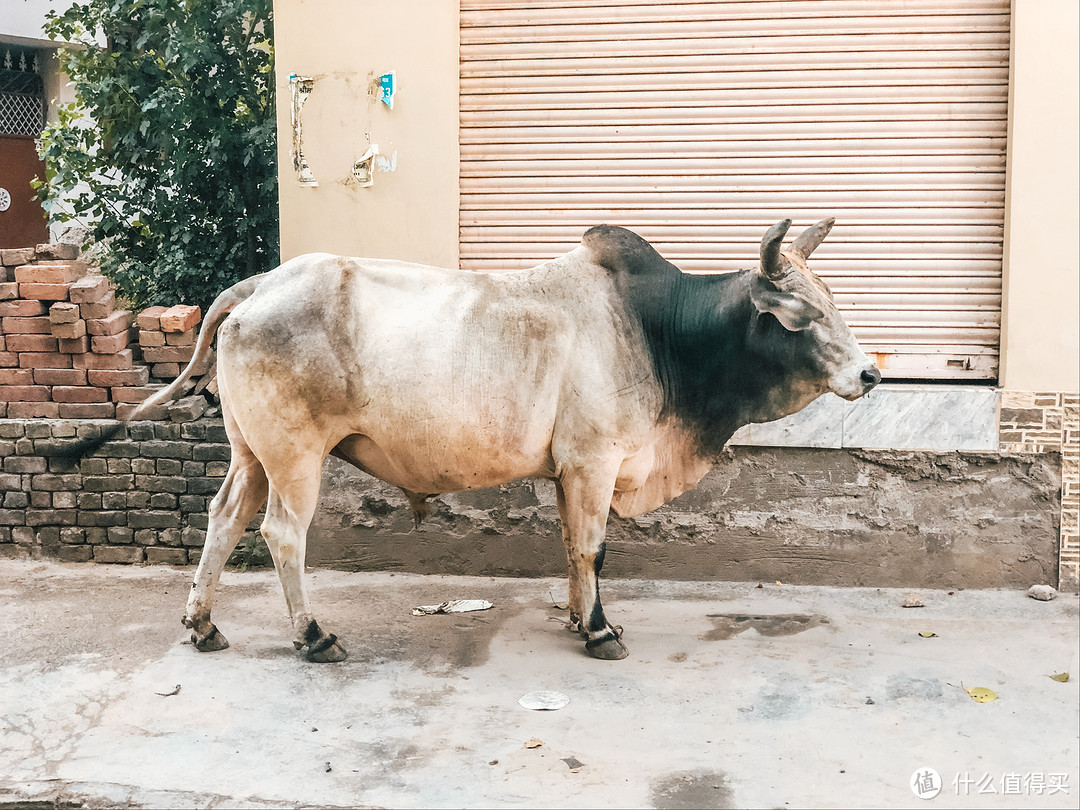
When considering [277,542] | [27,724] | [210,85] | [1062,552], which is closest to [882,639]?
[1062,552]

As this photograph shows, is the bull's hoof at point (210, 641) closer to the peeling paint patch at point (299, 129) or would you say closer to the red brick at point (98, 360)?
the red brick at point (98, 360)

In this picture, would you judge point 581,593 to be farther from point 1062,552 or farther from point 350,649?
point 1062,552

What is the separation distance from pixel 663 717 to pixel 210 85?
5471mm

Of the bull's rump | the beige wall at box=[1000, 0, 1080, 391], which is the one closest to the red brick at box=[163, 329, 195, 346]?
the bull's rump

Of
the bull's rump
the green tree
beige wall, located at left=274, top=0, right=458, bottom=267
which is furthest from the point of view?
the green tree

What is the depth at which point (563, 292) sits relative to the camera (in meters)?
4.84

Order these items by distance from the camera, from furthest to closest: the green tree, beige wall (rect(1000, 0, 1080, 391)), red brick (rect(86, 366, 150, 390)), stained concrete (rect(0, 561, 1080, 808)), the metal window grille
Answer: the metal window grille < the green tree < red brick (rect(86, 366, 150, 390)) < beige wall (rect(1000, 0, 1080, 391)) < stained concrete (rect(0, 561, 1080, 808))

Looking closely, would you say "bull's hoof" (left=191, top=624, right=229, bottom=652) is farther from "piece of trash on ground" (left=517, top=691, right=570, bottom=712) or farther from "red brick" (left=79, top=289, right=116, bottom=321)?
"red brick" (left=79, top=289, right=116, bottom=321)

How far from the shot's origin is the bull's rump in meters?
4.52

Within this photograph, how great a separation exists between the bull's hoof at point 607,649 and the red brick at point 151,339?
3.06 m

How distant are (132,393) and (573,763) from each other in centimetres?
354

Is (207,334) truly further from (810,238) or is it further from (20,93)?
(20,93)

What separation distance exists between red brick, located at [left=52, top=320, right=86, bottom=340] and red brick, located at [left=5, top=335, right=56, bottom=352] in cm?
9

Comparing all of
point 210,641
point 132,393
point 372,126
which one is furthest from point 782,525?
point 132,393
